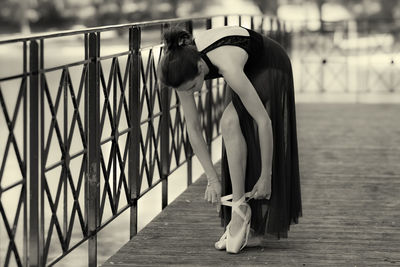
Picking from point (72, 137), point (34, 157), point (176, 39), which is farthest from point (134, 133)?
point (34, 157)

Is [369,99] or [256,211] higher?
[256,211]

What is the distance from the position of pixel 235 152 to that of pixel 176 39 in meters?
0.57

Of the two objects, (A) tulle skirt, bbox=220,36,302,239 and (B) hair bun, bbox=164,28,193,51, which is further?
(A) tulle skirt, bbox=220,36,302,239

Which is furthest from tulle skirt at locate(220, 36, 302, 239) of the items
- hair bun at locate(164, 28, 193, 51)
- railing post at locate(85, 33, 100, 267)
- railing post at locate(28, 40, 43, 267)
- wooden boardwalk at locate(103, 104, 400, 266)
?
railing post at locate(28, 40, 43, 267)

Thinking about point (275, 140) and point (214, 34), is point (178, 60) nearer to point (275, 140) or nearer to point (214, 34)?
point (214, 34)

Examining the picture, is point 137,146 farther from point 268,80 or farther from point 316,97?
point 316,97

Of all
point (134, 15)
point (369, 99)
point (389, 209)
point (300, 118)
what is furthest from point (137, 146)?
point (134, 15)

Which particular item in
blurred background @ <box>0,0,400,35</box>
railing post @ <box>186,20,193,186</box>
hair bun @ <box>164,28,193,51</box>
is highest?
hair bun @ <box>164,28,193,51</box>

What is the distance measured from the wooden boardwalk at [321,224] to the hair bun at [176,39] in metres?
0.85

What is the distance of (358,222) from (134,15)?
101 ft

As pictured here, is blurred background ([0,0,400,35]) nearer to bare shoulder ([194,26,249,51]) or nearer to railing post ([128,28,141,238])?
railing post ([128,28,141,238])

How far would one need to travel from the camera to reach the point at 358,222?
5.20m

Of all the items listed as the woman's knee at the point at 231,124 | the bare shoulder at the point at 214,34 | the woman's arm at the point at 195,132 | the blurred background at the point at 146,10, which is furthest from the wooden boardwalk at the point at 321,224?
the blurred background at the point at 146,10

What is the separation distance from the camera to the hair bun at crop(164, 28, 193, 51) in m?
4.13
